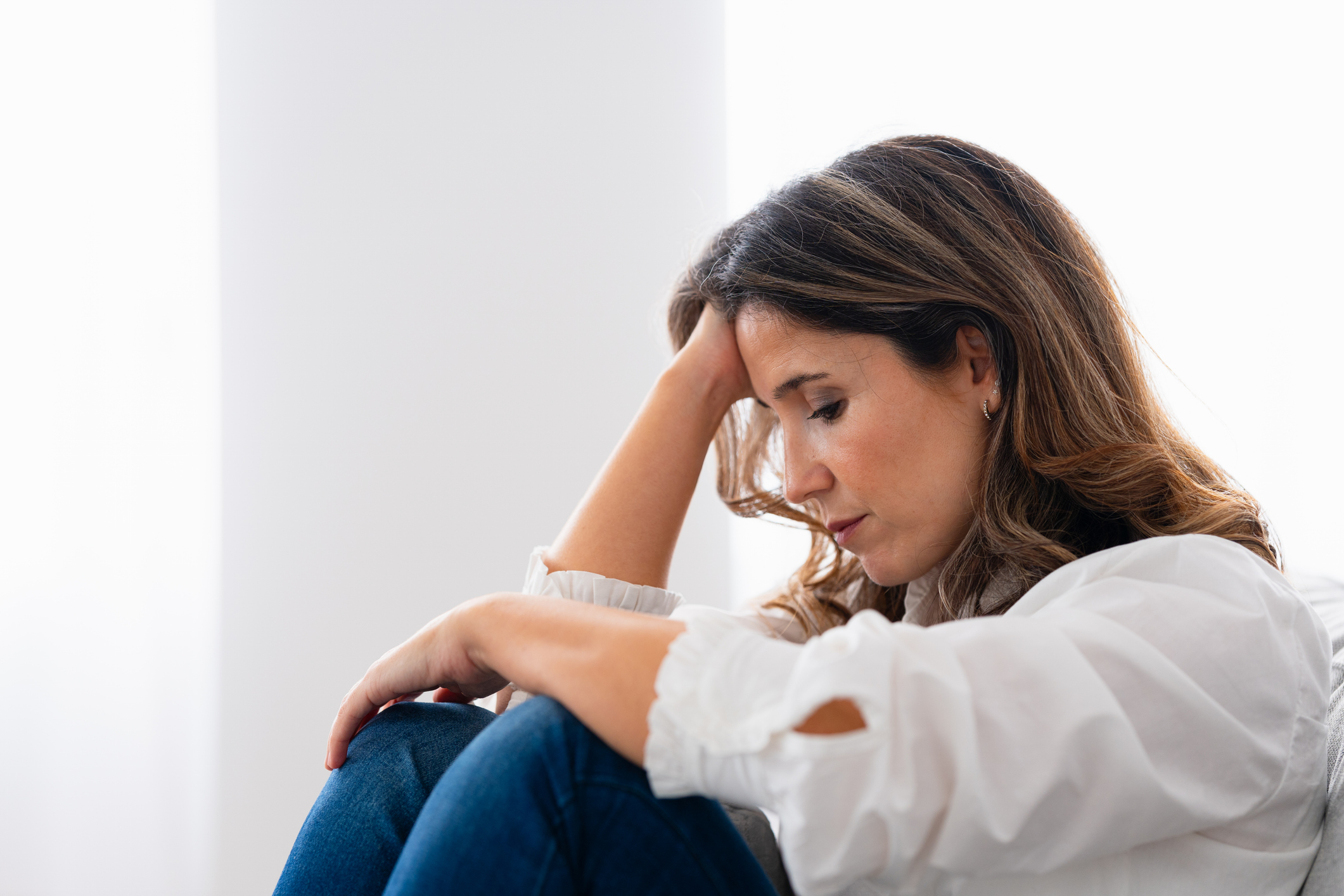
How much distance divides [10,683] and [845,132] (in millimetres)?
2090

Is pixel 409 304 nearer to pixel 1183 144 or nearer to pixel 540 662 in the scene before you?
pixel 540 662

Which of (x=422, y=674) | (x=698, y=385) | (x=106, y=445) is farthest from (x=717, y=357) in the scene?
(x=106, y=445)

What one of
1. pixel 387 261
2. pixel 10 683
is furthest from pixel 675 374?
pixel 10 683

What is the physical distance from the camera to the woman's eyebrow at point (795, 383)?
973 mm

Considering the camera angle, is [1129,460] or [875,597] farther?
[875,597]

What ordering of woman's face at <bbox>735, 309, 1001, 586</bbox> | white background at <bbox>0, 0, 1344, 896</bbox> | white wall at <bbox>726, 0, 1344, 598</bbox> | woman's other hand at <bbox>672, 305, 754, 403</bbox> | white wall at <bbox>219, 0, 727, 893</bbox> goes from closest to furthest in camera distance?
woman's face at <bbox>735, 309, 1001, 586</bbox>
woman's other hand at <bbox>672, 305, 754, 403</bbox>
white wall at <bbox>726, 0, 1344, 598</bbox>
white background at <bbox>0, 0, 1344, 896</bbox>
white wall at <bbox>219, 0, 727, 893</bbox>

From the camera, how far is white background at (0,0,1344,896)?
1618 mm

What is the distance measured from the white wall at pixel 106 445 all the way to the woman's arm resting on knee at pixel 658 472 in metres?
1.13

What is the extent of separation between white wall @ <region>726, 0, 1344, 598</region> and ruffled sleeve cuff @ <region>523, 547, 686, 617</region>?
704 millimetres

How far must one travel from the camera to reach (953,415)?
97 centimetres

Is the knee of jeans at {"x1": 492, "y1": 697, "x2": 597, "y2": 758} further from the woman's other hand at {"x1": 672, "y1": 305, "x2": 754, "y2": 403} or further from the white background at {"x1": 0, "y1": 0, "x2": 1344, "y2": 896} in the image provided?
the white background at {"x1": 0, "y1": 0, "x2": 1344, "y2": 896}

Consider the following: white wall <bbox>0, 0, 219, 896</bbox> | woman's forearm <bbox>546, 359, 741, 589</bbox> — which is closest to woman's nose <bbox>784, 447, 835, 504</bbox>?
woman's forearm <bbox>546, 359, 741, 589</bbox>

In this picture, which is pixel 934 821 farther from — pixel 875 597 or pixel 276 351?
pixel 276 351

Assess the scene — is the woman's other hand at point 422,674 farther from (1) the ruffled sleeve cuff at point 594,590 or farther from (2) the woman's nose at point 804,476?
(2) the woman's nose at point 804,476
